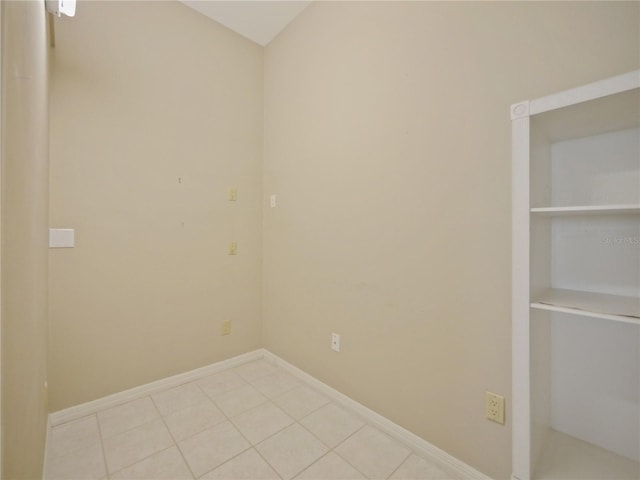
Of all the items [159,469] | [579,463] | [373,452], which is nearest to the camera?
[579,463]

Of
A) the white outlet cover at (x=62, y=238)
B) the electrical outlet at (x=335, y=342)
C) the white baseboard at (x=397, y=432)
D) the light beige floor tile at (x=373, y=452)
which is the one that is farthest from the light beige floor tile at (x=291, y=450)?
the white outlet cover at (x=62, y=238)

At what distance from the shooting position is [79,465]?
57.6 inches

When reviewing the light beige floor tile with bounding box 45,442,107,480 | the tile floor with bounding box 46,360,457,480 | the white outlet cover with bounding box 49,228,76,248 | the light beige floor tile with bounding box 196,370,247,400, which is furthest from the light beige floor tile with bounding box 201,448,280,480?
the white outlet cover with bounding box 49,228,76,248

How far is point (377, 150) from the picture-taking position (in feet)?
5.86

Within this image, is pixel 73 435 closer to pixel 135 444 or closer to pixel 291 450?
pixel 135 444

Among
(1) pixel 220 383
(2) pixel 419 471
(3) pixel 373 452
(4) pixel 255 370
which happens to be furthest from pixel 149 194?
(2) pixel 419 471

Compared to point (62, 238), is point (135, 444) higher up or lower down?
lower down

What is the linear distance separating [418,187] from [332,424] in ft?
4.82

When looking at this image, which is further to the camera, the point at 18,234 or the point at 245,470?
the point at 245,470

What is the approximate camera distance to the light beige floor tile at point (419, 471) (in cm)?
142

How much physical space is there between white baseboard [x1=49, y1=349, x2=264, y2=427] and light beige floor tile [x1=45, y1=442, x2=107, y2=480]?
0.35 meters

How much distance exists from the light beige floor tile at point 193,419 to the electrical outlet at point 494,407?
1451 mm

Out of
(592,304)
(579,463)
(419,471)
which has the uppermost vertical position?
(592,304)

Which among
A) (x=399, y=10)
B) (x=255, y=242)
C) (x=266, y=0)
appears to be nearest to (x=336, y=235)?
(x=255, y=242)
